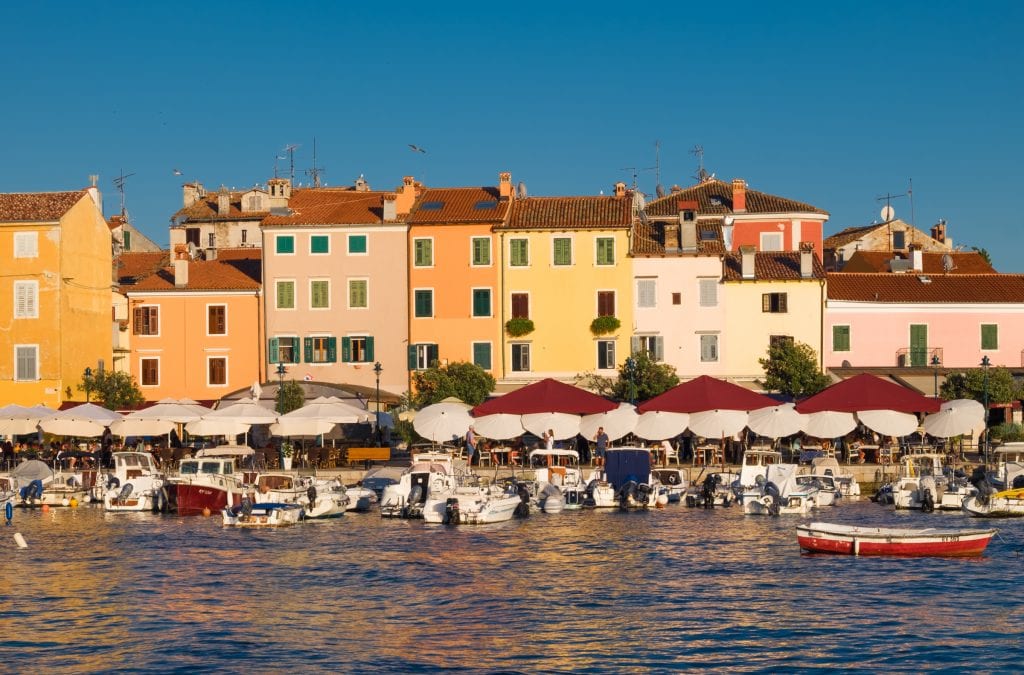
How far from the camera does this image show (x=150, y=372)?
71.3 metres

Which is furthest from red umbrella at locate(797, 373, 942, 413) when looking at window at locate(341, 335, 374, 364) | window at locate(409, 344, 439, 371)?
window at locate(341, 335, 374, 364)

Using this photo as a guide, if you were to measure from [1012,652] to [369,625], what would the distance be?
1181 cm

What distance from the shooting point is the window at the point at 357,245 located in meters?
69.6

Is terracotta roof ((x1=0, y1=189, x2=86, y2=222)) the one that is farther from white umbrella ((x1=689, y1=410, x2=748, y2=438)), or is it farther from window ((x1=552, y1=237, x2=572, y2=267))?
white umbrella ((x1=689, y1=410, x2=748, y2=438))

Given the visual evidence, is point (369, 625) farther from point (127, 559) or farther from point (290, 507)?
point (290, 507)

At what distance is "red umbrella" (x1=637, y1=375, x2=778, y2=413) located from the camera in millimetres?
54000

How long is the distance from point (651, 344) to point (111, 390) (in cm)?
2186

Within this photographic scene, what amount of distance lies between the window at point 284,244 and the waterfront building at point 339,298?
0.01m

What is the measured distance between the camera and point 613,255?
68375 millimetres

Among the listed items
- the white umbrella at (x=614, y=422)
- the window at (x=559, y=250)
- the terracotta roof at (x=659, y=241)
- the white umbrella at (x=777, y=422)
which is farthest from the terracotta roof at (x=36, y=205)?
the white umbrella at (x=777, y=422)

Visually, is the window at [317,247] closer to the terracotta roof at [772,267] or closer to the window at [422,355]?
the window at [422,355]

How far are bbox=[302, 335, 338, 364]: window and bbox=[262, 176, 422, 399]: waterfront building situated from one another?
42 mm

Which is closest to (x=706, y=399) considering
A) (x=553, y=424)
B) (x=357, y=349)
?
(x=553, y=424)

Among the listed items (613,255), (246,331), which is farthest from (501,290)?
(246,331)
